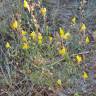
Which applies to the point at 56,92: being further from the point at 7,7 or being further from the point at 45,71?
the point at 7,7

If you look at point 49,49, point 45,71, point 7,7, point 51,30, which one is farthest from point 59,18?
point 45,71

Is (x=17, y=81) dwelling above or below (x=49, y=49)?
below

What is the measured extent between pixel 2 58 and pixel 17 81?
0.93 ft

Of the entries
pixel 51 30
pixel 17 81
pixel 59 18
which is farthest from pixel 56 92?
pixel 59 18

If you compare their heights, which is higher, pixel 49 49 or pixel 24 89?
pixel 49 49

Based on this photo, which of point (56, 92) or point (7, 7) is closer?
point (56, 92)

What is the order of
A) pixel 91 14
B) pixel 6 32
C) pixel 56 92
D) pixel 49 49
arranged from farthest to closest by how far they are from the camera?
pixel 91 14 → pixel 6 32 → pixel 49 49 → pixel 56 92

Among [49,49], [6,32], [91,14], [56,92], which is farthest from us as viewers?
[91,14]

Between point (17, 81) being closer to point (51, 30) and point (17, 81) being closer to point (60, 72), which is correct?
point (60, 72)

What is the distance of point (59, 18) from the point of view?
3.22 m

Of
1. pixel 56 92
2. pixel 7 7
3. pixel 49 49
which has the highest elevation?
pixel 7 7

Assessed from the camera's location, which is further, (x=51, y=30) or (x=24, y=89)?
(x=51, y=30)

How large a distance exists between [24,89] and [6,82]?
143 mm

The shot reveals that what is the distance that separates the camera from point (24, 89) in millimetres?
2473
